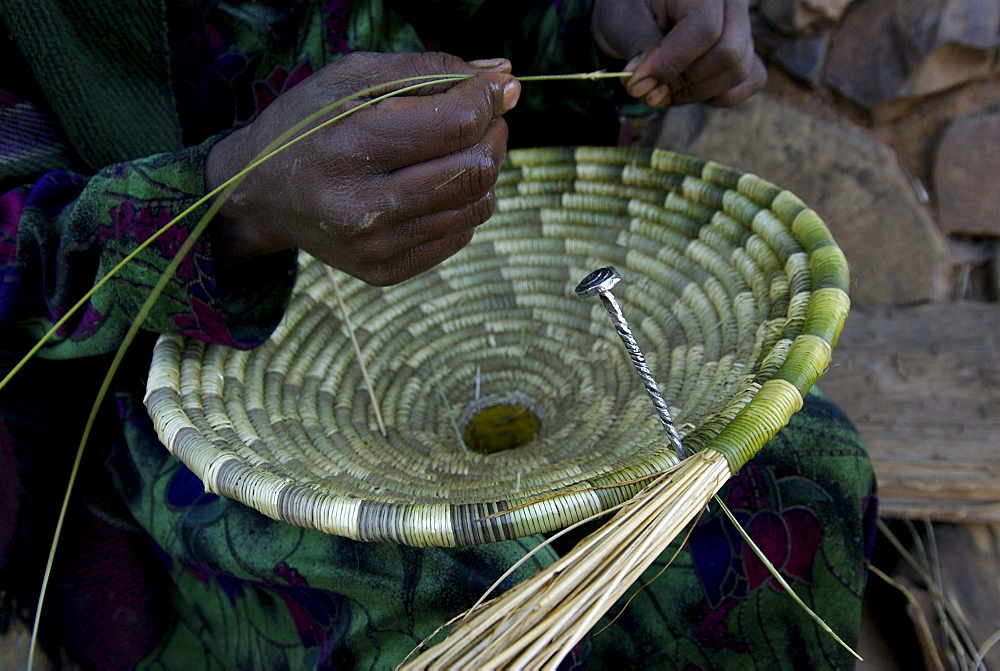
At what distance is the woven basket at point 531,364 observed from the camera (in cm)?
62

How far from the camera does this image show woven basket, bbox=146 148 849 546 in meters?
0.62

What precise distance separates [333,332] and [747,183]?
22.9 inches

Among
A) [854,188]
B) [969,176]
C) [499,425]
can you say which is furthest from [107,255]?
[969,176]

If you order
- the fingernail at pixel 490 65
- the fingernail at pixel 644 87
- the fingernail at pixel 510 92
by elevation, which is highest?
the fingernail at pixel 490 65

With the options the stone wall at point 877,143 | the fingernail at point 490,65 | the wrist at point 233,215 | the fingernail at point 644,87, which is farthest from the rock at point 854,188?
the wrist at point 233,215

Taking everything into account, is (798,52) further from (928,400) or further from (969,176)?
(928,400)

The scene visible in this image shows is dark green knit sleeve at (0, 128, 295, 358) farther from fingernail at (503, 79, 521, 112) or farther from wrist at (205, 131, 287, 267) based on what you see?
fingernail at (503, 79, 521, 112)

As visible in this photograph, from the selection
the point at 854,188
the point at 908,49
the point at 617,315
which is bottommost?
the point at 854,188

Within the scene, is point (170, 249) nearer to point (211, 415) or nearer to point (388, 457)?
point (211, 415)

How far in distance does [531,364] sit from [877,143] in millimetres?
845

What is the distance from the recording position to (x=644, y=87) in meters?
0.90

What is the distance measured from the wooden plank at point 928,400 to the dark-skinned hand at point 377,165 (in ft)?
2.72

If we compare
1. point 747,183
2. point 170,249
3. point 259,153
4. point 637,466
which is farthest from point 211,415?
point 747,183

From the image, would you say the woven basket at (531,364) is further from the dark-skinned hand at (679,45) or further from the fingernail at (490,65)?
the fingernail at (490,65)
